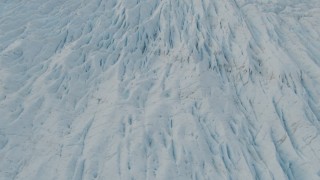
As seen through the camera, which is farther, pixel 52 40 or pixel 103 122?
pixel 52 40

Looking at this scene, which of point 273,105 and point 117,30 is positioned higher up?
point 117,30

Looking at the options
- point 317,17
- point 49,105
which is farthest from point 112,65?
point 317,17

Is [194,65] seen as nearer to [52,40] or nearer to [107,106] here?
[107,106]

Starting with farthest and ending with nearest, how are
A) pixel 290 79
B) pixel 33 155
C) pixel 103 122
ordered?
pixel 290 79 → pixel 103 122 → pixel 33 155

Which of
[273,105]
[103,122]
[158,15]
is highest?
[158,15]

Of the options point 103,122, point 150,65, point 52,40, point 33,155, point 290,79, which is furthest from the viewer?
point 52,40

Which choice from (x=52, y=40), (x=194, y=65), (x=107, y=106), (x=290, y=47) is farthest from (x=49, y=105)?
(x=290, y=47)
